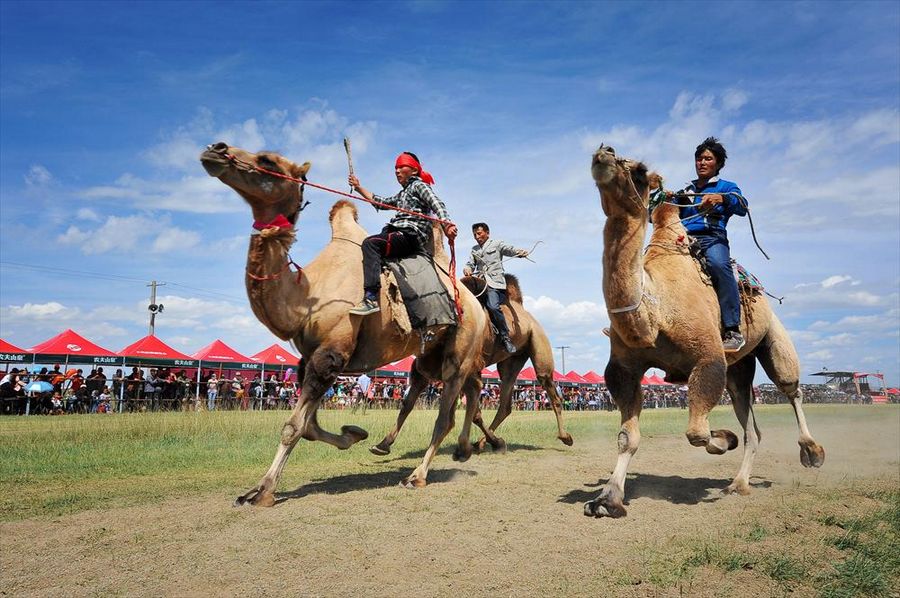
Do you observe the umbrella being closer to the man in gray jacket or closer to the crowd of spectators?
the crowd of spectators

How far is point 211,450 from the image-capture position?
31.5 feet

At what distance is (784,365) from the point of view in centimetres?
748

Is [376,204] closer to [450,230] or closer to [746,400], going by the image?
[450,230]

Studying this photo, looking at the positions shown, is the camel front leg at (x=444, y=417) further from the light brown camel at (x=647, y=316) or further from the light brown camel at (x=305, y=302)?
the light brown camel at (x=647, y=316)

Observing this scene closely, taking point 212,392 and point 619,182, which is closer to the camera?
point 619,182

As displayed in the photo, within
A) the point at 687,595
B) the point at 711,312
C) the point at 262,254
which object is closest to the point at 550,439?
the point at 711,312

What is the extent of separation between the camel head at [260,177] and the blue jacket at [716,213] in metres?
4.25

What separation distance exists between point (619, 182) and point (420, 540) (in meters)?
3.23

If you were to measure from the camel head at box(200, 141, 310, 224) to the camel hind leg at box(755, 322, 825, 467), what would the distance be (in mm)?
5992

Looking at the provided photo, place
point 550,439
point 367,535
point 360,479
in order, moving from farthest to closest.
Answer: point 550,439 < point 360,479 < point 367,535

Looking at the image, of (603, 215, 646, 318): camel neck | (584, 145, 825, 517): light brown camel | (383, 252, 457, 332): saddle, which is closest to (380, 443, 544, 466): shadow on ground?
(383, 252, 457, 332): saddle

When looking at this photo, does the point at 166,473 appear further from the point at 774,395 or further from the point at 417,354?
A: the point at 774,395

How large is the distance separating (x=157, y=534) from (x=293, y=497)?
1.51m

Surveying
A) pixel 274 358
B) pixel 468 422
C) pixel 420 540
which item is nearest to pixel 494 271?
pixel 468 422
